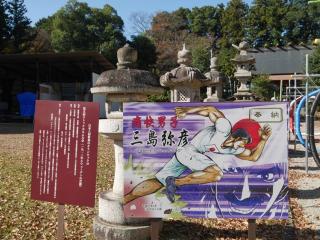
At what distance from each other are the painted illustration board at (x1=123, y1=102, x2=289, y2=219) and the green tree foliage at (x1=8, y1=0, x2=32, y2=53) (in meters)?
30.2

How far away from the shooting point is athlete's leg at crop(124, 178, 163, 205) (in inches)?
155

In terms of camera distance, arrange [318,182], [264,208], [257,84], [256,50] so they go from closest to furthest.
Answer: [264,208], [318,182], [257,84], [256,50]

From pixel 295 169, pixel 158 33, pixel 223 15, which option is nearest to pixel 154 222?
pixel 295 169

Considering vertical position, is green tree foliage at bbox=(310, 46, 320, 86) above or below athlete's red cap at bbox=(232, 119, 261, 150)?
above

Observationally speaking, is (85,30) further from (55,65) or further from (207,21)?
(207,21)

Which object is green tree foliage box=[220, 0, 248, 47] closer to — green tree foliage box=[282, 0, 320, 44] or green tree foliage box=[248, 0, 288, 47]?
green tree foliage box=[248, 0, 288, 47]

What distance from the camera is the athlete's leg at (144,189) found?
155 inches

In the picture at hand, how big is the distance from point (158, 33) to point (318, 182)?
4015cm

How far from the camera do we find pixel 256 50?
4572cm

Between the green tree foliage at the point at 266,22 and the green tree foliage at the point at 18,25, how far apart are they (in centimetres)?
2505

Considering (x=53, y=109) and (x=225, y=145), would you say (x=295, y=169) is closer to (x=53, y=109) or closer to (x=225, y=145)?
(x=225, y=145)

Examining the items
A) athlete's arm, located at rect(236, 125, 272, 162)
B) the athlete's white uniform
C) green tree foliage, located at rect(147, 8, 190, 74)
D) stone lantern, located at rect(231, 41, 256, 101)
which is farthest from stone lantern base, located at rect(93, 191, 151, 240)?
green tree foliage, located at rect(147, 8, 190, 74)

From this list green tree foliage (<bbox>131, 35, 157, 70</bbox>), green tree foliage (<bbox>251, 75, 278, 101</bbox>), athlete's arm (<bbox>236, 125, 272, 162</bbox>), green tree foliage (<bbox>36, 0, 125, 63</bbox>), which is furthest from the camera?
green tree foliage (<bbox>131, 35, 157, 70</bbox>)

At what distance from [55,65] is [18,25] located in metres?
7.19
